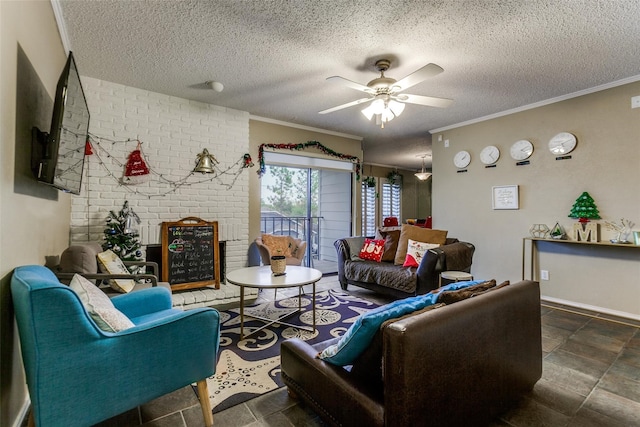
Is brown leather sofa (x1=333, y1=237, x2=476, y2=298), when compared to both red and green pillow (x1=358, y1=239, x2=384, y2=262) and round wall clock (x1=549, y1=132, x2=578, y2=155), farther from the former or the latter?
round wall clock (x1=549, y1=132, x2=578, y2=155)

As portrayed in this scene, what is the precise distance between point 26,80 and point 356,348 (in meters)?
2.11

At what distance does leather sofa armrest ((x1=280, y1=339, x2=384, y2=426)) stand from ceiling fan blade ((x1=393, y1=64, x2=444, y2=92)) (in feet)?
6.76

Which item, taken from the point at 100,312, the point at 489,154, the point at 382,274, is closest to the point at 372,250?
the point at 382,274

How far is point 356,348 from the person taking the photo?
1.29 meters

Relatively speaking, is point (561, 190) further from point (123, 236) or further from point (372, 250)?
point (123, 236)

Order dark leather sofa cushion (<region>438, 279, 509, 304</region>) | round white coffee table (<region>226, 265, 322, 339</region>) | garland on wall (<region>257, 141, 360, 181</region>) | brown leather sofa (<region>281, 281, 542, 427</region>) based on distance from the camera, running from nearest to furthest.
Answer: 1. brown leather sofa (<region>281, 281, 542, 427</region>)
2. dark leather sofa cushion (<region>438, 279, 509, 304</region>)
3. round white coffee table (<region>226, 265, 322, 339</region>)
4. garland on wall (<region>257, 141, 360, 181</region>)

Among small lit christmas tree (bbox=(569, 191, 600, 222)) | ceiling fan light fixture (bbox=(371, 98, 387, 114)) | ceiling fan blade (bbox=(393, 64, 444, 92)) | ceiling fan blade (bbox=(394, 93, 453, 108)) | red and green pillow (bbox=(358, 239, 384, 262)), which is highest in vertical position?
ceiling fan blade (bbox=(393, 64, 444, 92))

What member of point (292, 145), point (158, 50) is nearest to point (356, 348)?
point (158, 50)

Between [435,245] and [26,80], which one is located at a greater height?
[26,80]

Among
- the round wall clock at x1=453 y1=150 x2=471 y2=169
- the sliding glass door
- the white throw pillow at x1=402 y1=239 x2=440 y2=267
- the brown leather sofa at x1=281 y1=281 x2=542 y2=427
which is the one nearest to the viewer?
the brown leather sofa at x1=281 y1=281 x2=542 y2=427

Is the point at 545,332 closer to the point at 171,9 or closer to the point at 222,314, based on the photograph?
the point at 222,314

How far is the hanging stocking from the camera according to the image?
346 centimetres

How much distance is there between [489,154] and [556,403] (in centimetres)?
345

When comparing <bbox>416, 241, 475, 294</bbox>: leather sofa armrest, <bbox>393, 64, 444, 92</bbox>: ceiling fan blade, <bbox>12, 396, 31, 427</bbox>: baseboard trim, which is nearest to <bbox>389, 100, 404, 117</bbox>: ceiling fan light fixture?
<bbox>393, 64, 444, 92</bbox>: ceiling fan blade
